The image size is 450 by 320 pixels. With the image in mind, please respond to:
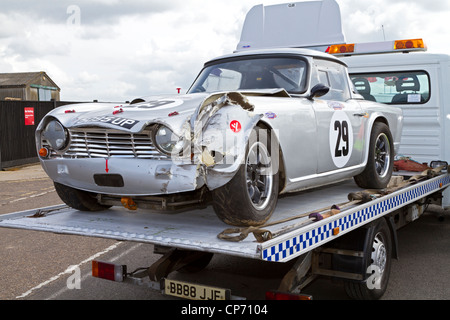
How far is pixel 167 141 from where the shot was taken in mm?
3828

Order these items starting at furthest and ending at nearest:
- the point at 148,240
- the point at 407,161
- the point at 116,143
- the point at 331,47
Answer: the point at 331,47 → the point at 407,161 → the point at 116,143 → the point at 148,240

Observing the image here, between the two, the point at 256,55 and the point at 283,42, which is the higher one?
the point at 283,42

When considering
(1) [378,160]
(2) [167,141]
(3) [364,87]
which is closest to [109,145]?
(2) [167,141]

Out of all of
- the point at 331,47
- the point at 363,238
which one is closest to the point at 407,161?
the point at 331,47

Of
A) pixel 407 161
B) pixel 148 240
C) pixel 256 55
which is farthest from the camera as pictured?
pixel 407 161

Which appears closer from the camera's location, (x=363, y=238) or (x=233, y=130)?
(x=233, y=130)

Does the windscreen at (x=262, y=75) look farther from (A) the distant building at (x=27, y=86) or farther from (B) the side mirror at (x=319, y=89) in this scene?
(A) the distant building at (x=27, y=86)

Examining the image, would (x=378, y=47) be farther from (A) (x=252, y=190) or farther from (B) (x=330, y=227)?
(A) (x=252, y=190)

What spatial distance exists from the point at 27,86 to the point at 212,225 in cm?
3552

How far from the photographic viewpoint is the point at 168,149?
3830 millimetres

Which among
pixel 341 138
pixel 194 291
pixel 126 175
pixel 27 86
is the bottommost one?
pixel 194 291

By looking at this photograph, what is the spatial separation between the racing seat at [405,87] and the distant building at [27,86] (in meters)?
31.4
